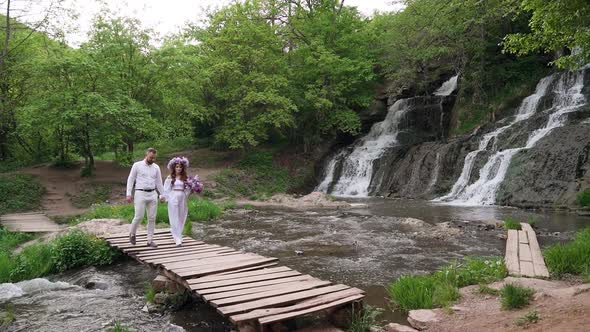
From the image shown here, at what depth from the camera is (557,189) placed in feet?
54.4

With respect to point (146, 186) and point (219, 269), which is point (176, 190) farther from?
point (219, 269)

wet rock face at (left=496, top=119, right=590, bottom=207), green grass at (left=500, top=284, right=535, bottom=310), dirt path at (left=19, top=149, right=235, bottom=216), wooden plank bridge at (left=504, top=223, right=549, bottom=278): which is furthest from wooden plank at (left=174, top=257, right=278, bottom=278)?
wet rock face at (left=496, top=119, right=590, bottom=207)

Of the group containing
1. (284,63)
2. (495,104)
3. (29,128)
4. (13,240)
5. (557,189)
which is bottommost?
(13,240)

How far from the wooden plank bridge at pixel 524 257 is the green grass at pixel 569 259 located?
0.13 metres

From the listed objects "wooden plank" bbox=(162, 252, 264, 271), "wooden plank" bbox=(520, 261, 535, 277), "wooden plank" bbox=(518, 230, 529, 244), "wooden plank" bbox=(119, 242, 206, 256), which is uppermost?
"wooden plank" bbox=(518, 230, 529, 244)

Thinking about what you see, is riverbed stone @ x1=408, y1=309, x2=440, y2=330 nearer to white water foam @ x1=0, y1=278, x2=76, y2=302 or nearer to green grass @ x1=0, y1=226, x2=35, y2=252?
white water foam @ x1=0, y1=278, x2=76, y2=302

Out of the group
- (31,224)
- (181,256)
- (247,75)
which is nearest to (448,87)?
(247,75)

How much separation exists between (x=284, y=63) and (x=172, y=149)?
1101 centimetres

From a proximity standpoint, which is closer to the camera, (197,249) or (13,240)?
(197,249)

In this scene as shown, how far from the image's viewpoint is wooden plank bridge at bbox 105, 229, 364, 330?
4661 millimetres

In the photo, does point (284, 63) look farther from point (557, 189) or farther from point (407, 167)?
point (557, 189)

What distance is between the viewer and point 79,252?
29.7 feet

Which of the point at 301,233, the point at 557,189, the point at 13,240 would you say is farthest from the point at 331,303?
the point at 557,189

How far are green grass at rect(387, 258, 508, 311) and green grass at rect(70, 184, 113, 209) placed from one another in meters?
18.0
